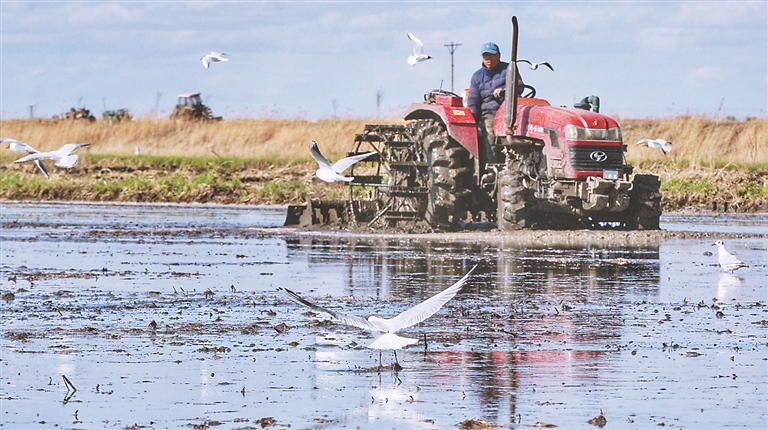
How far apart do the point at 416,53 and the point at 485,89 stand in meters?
3.65

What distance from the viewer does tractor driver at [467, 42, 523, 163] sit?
2141cm

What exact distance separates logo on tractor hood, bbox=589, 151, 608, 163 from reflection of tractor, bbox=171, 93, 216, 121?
120 feet

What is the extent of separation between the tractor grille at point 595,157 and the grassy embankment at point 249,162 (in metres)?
9.69

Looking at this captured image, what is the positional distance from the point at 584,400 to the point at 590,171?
508 inches

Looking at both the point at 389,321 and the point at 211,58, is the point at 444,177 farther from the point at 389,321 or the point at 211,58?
the point at 389,321

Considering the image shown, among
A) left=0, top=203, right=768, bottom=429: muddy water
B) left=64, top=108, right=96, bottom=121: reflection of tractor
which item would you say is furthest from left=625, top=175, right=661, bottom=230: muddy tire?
left=64, top=108, right=96, bottom=121: reflection of tractor

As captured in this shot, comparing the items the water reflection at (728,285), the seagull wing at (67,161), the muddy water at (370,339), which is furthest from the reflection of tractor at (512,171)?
the water reflection at (728,285)

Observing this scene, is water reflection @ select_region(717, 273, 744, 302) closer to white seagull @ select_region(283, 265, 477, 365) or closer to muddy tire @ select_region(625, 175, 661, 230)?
white seagull @ select_region(283, 265, 477, 365)

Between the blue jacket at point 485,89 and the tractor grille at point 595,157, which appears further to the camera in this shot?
the blue jacket at point 485,89

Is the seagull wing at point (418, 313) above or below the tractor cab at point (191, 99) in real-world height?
below

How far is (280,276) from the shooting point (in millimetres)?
15797

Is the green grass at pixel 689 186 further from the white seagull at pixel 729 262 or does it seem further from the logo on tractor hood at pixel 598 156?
the white seagull at pixel 729 262

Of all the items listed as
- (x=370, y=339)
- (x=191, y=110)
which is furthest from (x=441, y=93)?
(x=191, y=110)

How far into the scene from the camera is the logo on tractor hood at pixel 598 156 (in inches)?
816
